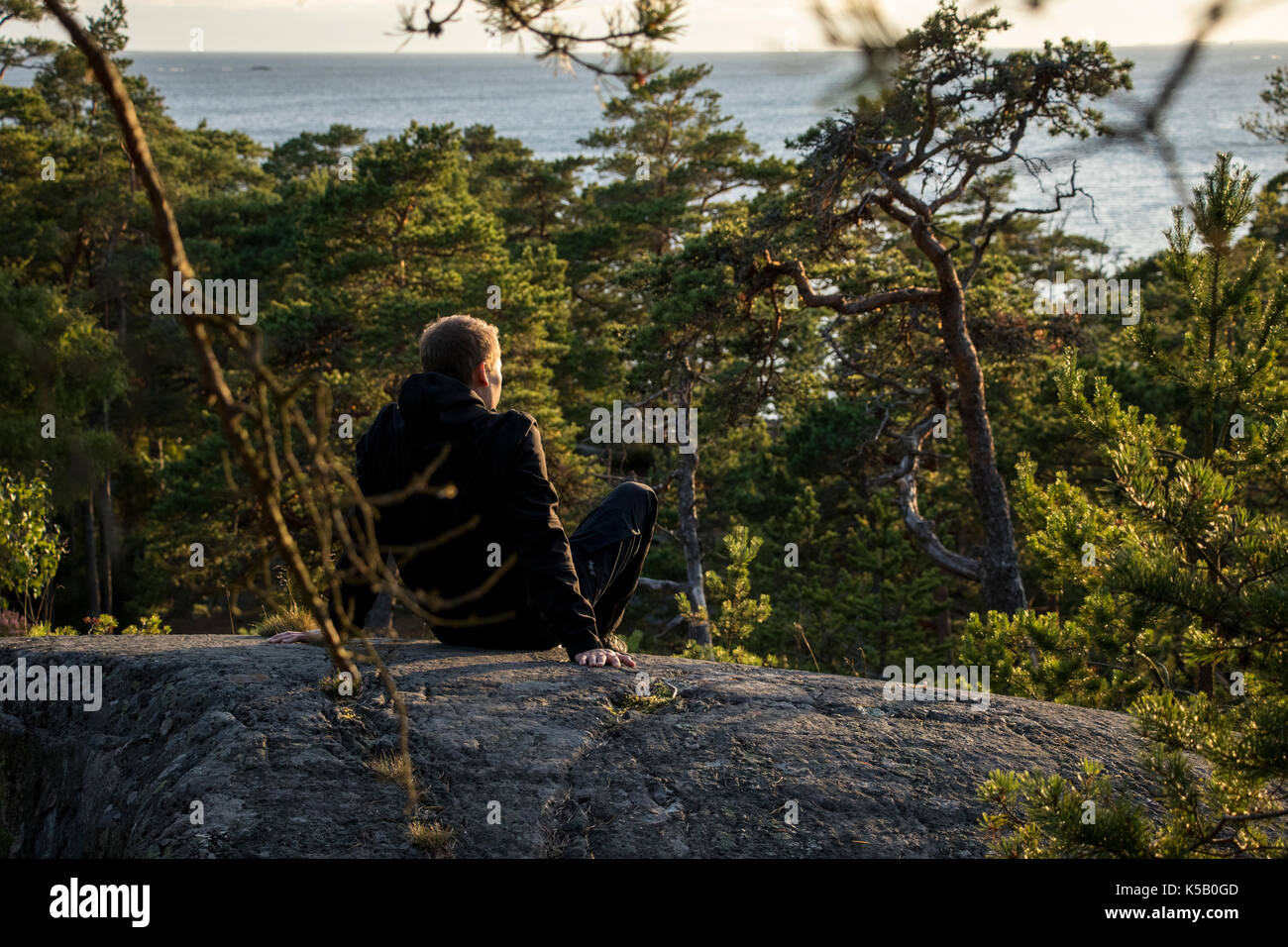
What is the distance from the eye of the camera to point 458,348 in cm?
371

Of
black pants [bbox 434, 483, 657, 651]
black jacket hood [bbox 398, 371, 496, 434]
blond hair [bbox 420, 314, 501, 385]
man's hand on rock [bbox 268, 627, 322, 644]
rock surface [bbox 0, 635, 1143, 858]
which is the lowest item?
rock surface [bbox 0, 635, 1143, 858]

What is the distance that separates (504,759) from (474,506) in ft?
2.95

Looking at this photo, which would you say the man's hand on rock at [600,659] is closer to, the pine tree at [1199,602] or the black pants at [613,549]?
the black pants at [613,549]

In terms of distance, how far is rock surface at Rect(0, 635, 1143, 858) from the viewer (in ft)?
9.85

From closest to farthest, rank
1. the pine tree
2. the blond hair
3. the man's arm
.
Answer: the pine tree < the man's arm < the blond hair

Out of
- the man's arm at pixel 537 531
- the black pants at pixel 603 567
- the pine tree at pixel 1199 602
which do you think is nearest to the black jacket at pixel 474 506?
the man's arm at pixel 537 531

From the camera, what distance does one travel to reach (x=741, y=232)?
11.5 m

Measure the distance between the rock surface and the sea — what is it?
1883 millimetres

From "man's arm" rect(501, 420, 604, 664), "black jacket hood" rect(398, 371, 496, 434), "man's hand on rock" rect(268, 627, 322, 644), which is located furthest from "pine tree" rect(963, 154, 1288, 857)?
"man's hand on rock" rect(268, 627, 322, 644)

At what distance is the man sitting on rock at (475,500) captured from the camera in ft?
11.8

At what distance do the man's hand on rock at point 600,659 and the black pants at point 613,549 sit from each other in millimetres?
161

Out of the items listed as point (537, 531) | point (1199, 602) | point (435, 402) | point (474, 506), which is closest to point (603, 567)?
point (537, 531)

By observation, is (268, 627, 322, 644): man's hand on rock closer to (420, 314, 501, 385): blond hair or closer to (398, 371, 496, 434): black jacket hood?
(398, 371, 496, 434): black jacket hood

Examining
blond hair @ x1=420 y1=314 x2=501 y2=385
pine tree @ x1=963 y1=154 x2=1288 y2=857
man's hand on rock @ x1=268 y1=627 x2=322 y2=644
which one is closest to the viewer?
pine tree @ x1=963 y1=154 x2=1288 y2=857
